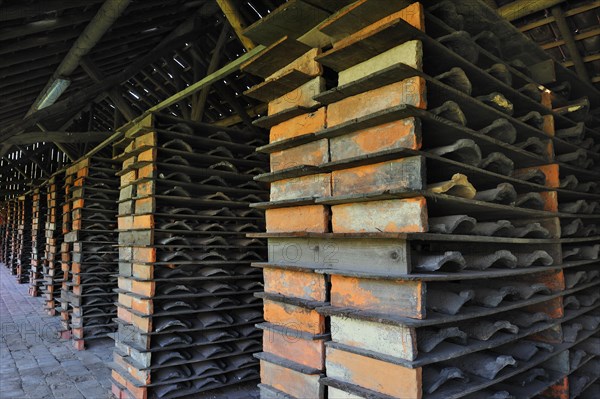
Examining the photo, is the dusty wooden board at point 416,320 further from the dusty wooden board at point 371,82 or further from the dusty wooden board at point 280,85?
the dusty wooden board at point 280,85

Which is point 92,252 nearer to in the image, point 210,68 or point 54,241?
point 54,241

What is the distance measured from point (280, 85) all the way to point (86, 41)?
410 centimetres

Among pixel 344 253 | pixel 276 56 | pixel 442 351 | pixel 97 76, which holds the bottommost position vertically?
pixel 442 351

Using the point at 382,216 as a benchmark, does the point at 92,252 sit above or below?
below

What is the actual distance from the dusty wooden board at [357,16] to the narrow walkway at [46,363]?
217 inches

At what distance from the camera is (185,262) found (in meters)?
5.32

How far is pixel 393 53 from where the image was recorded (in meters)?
2.49

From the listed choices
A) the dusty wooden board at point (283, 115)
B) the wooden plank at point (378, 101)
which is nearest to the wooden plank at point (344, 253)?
the wooden plank at point (378, 101)

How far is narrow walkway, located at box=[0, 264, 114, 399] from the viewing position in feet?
18.4

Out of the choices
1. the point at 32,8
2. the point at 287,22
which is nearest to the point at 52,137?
the point at 32,8

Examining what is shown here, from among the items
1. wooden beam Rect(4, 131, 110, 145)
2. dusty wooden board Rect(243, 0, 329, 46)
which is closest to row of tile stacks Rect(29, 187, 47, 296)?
wooden beam Rect(4, 131, 110, 145)

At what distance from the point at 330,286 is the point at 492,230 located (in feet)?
3.90

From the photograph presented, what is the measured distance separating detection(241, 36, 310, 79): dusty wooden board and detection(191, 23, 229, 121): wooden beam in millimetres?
3546

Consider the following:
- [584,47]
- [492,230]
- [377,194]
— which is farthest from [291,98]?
[584,47]
